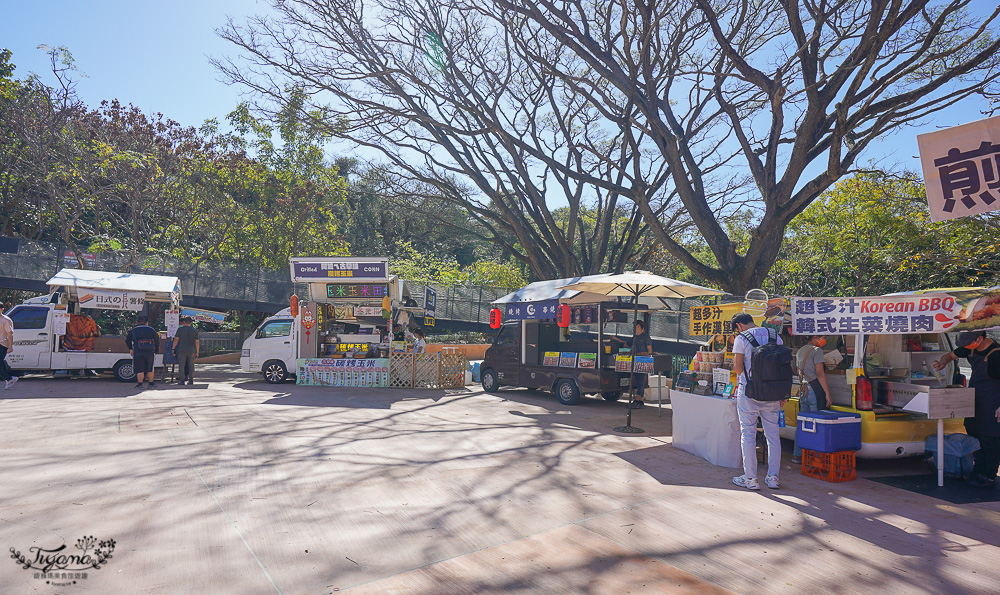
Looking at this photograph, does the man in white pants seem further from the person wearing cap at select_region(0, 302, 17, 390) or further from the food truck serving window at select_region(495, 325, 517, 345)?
the person wearing cap at select_region(0, 302, 17, 390)

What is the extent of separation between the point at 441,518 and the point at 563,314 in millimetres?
8135

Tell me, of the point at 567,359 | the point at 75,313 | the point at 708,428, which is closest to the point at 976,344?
the point at 708,428

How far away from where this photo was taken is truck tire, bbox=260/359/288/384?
15.6 metres

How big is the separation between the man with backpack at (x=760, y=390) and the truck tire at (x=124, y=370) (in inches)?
555

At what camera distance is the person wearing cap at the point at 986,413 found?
257 inches

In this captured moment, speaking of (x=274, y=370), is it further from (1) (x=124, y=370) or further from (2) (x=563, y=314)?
(2) (x=563, y=314)

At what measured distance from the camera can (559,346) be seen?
1352 centimetres

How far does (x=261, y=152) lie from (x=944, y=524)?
902 inches

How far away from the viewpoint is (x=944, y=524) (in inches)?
205

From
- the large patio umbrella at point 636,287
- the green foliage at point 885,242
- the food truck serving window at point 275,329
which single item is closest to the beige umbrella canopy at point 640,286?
the large patio umbrella at point 636,287

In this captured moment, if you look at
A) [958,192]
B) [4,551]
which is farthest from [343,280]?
[958,192]

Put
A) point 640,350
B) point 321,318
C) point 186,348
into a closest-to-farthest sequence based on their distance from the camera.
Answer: point 640,350 < point 186,348 < point 321,318

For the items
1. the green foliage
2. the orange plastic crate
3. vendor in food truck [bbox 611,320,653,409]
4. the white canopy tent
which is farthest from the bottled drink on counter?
the white canopy tent

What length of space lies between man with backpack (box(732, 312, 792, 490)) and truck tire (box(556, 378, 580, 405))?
6424mm
